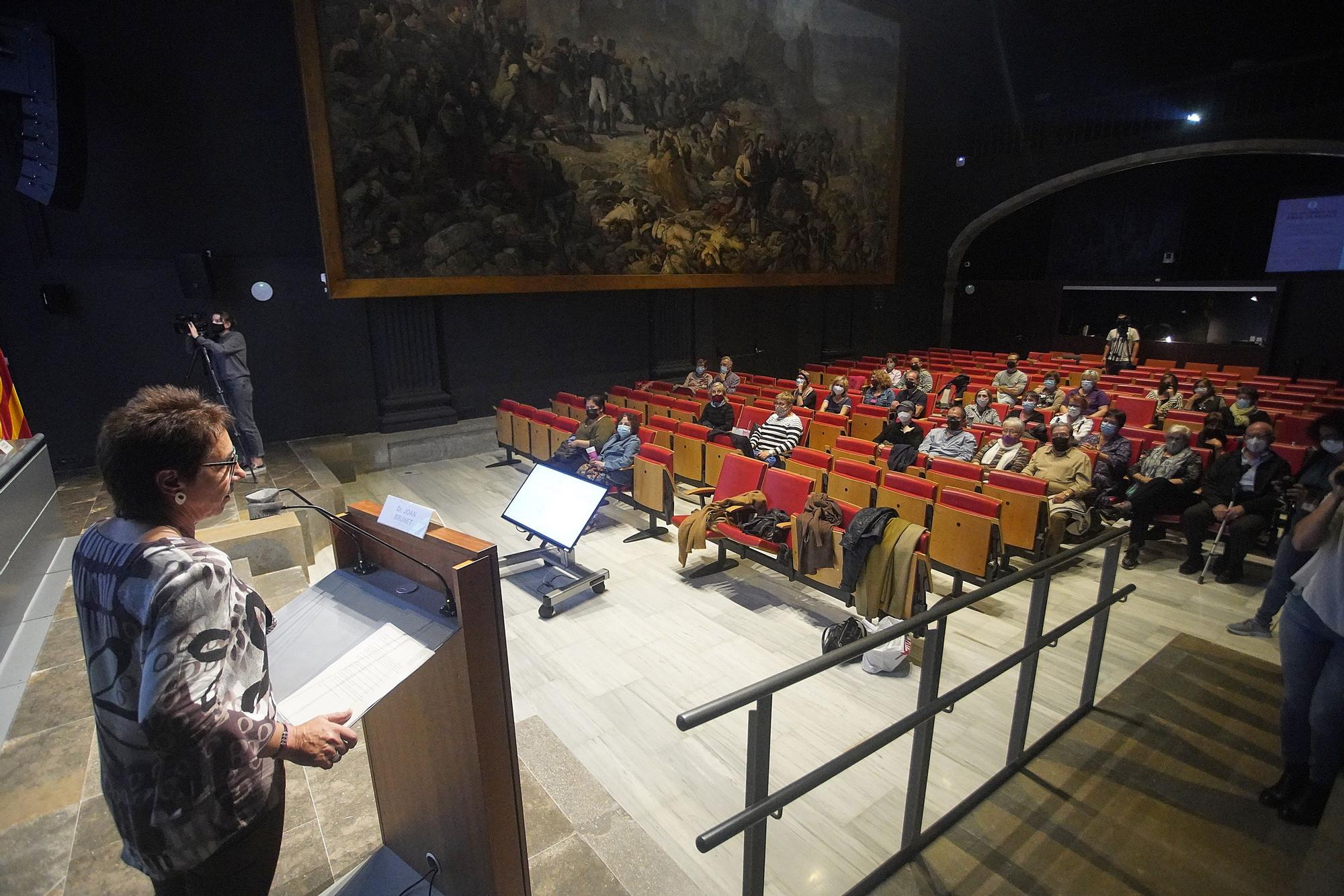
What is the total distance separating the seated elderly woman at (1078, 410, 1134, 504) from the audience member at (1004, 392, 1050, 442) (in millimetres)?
496

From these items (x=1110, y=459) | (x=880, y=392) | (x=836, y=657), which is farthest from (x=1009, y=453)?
(x=836, y=657)

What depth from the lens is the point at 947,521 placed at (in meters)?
5.29

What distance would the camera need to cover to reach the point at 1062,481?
6.04m

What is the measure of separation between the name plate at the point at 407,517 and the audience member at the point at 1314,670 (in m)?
3.16

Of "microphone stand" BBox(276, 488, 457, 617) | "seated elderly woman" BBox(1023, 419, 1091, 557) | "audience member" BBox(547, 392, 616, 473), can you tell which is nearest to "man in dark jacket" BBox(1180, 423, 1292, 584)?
"seated elderly woman" BBox(1023, 419, 1091, 557)

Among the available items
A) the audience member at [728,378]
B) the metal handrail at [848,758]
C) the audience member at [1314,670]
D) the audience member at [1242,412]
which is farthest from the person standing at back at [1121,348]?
the metal handrail at [848,758]

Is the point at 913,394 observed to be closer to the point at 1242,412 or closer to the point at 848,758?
the point at 1242,412

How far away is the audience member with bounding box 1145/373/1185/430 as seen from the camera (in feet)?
28.3

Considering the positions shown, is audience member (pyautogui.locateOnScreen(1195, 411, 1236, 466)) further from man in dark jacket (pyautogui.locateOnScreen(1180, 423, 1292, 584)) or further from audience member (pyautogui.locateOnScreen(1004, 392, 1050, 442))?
audience member (pyautogui.locateOnScreen(1004, 392, 1050, 442))

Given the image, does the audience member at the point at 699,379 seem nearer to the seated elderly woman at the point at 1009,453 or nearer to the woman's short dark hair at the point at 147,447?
the seated elderly woman at the point at 1009,453

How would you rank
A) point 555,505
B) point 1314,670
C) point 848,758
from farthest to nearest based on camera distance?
1. point 555,505
2. point 1314,670
3. point 848,758

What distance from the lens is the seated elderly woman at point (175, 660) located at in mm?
1220

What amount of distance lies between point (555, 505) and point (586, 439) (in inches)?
101

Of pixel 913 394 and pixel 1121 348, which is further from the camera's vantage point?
pixel 1121 348
